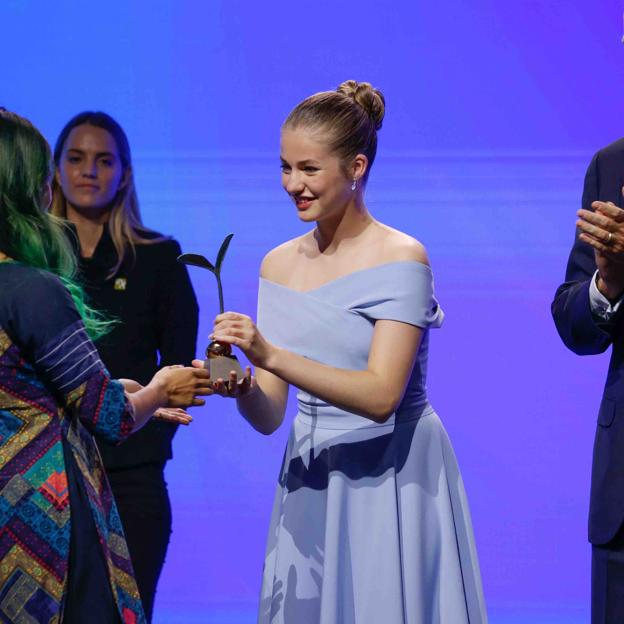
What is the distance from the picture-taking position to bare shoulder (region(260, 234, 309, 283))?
2172 millimetres

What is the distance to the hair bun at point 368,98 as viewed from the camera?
214 cm

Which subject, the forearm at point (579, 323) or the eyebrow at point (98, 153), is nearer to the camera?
the forearm at point (579, 323)

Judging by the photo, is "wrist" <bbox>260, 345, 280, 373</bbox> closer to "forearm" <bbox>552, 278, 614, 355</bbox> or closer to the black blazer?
"forearm" <bbox>552, 278, 614, 355</bbox>

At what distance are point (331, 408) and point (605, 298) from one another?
54 centimetres

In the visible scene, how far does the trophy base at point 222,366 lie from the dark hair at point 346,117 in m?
0.44

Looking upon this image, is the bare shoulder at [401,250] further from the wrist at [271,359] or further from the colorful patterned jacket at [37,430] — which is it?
the colorful patterned jacket at [37,430]

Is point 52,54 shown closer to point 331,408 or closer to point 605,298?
point 331,408

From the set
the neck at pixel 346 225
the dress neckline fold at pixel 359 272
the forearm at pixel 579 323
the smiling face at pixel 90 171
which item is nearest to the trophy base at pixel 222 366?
the dress neckline fold at pixel 359 272

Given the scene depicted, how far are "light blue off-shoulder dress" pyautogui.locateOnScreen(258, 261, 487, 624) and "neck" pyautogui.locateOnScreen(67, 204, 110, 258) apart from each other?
0.78 m

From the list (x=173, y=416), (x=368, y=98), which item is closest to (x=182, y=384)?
(x=173, y=416)

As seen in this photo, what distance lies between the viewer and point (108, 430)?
6.02ft

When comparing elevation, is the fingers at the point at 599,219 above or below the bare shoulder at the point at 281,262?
below

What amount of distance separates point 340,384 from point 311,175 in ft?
1.31

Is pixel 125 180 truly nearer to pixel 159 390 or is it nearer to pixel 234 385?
pixel 159 390
